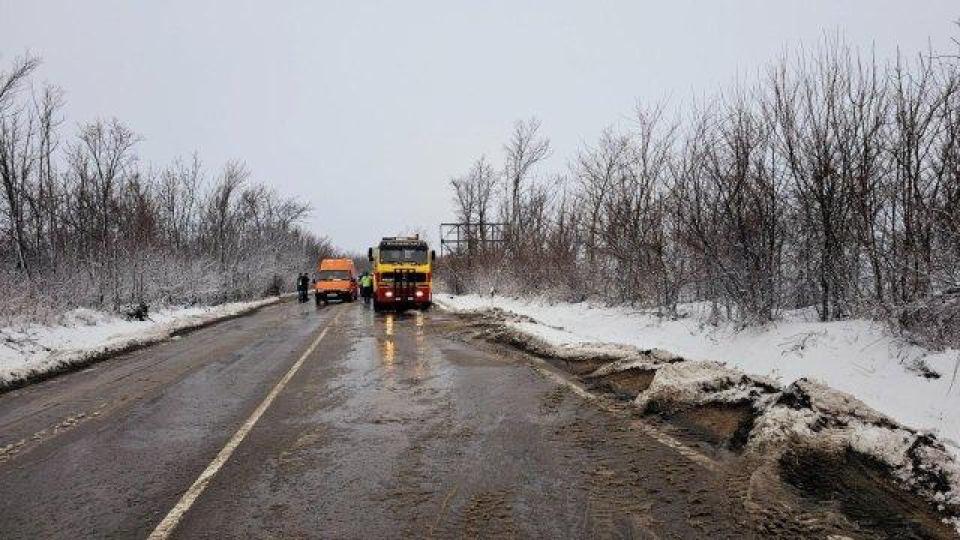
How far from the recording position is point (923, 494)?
4.02m

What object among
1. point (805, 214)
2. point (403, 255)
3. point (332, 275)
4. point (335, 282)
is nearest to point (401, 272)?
point (403, 255)

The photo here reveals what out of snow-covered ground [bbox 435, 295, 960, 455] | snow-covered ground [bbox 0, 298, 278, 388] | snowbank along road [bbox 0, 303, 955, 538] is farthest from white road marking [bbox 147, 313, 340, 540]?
snow-covered ground [bbox 435, 295, 960, 455]

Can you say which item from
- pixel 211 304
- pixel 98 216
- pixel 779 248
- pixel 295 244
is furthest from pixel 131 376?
pixel 295 244

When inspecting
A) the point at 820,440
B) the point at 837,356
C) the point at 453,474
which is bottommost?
the point at 453,474

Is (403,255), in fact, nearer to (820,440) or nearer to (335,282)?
(335,282)

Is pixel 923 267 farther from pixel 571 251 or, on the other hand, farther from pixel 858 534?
pixel 571 251

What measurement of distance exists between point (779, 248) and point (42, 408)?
1113 centimetres

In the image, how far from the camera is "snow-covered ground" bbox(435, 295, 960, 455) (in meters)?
5.55

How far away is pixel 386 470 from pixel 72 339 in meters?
14.1

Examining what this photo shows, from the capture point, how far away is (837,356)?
7352 mm

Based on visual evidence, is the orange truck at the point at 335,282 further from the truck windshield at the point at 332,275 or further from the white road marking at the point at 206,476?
the white road marking at the point at 206,476

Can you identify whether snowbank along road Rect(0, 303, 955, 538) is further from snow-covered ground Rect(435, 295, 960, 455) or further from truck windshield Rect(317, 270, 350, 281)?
truck windshield Rect(317, 270, 350, 281)

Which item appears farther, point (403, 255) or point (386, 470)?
point (403, 255)

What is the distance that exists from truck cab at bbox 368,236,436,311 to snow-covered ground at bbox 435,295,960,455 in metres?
13.6
